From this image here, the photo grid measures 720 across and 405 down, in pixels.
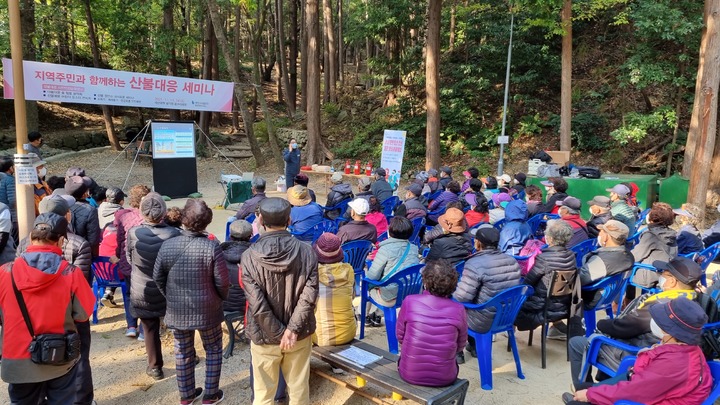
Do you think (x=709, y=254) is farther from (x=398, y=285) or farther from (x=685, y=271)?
(x=398, y=285)

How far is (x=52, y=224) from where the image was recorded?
2.47m

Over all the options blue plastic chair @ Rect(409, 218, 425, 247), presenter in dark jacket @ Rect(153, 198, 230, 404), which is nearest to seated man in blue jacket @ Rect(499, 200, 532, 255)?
blue plastic chair @ Rect(409, 218, 425, 247)

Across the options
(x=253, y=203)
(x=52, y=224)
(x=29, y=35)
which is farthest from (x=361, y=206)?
(x=29, y=35)

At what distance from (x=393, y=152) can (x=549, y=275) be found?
9.03 metres

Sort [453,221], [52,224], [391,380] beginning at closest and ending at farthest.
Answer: [52,224] → [391,380] → [453,221]

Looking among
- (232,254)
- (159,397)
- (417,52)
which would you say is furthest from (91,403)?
(417,52)

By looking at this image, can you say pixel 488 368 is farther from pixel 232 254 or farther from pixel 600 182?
pixel 600 182

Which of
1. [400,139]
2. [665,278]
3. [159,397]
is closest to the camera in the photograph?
[665,278]

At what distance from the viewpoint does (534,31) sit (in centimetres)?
1548

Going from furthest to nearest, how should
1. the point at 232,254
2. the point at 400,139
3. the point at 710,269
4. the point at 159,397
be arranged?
the point at 400,139 → the point at 710,269 → the point at 232,254 → the point at 159,397

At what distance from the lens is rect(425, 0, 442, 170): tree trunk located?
12.5 meters

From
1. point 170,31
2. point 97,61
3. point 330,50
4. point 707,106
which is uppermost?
point 170,31

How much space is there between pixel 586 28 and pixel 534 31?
2.12m

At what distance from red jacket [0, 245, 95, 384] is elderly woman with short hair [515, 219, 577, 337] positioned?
10.1ft
